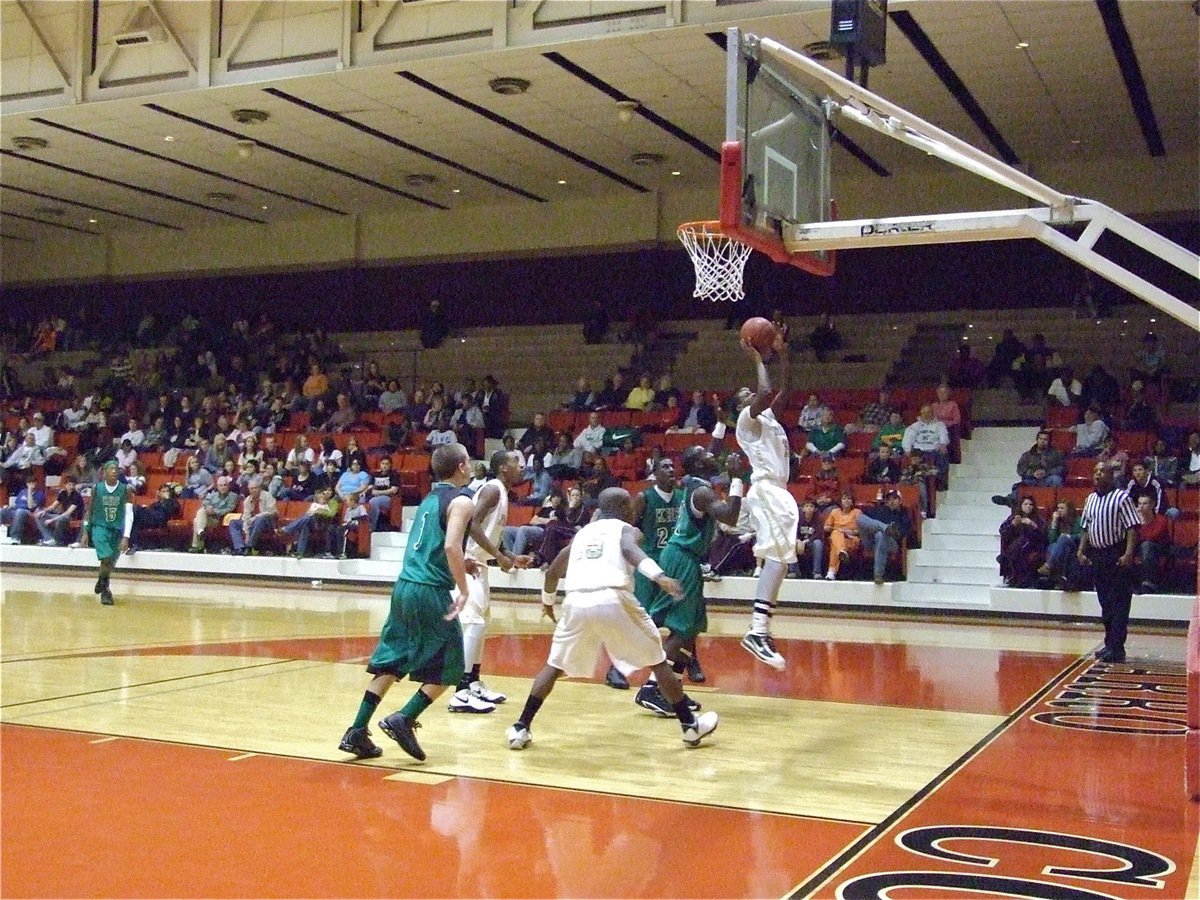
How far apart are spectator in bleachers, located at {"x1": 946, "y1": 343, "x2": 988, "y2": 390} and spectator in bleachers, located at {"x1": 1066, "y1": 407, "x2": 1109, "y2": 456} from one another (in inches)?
107

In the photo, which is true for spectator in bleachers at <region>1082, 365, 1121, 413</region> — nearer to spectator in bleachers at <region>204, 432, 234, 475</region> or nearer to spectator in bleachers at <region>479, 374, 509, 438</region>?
spectator in bleachers at <region>479, 374, 509, 438</region>

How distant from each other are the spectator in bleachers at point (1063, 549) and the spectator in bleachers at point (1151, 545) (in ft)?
2.06

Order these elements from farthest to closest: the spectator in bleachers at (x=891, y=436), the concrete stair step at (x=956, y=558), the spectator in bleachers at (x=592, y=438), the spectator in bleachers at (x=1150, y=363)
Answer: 1. the spectator in bleachers at (x=592, y=438)
2. the spectator in bleachers at (x=1150, y=363)
3. the spectator in bleachers at (x=891, y=436)
4. the concrete stair step at (x=956, y=558)

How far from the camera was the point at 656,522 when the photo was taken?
26.8 ft

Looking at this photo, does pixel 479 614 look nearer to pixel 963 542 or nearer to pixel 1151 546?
pixel 1151 546

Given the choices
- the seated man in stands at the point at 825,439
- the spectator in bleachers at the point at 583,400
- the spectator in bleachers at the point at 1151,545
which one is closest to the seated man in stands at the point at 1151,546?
the spectator in bleachers at the point at 1151,545

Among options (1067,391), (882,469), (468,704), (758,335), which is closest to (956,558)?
(882,469)

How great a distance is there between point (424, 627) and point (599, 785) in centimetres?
113

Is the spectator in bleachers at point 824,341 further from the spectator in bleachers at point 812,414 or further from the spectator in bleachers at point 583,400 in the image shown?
the spectator in bleachers at point 583,400

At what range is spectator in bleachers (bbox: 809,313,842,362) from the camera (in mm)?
20448

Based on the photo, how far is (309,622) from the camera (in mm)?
12562

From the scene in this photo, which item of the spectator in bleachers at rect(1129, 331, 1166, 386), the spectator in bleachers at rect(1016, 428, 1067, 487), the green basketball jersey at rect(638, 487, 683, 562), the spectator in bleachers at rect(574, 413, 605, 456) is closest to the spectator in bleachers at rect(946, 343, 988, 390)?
the spectator in bleachers at rect(1129, 331, 1166, 386)

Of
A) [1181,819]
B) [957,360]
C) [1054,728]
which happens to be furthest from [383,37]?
[1181,819]

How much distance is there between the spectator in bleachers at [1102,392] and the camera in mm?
16500
